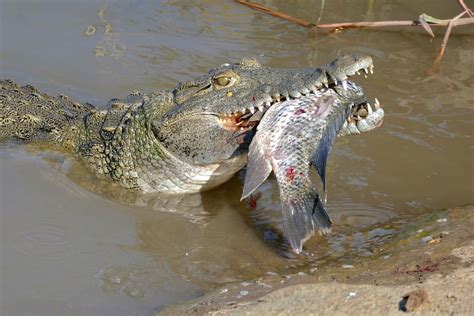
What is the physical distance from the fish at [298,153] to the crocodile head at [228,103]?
0.36ft

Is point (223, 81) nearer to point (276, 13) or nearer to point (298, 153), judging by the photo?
point (298, 153)

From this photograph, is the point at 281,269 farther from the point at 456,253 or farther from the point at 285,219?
the point at 456,253

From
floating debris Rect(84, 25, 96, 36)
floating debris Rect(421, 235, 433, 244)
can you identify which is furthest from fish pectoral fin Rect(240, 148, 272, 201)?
floating debris Rect(84, 25, 96, 36)

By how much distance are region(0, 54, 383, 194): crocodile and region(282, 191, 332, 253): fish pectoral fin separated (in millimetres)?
620

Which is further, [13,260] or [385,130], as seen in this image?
[385,130]

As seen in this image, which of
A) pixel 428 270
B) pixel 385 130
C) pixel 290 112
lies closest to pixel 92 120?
pixel 290 112

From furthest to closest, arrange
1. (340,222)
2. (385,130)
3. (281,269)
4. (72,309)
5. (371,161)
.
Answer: (385,130) < (371,161) < (340,222) < (281,269) < (72,309)

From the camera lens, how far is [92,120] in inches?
216

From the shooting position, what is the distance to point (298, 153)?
13.1 feet

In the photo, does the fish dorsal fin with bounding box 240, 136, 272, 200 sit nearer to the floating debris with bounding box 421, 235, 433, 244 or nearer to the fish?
the fish

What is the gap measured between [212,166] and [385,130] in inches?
71.9

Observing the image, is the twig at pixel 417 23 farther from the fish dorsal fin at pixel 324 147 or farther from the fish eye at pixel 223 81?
the fish dorsal fin at pixel 324 147

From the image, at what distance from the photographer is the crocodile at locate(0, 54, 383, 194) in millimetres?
4238

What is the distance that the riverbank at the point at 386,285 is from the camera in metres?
3.08
